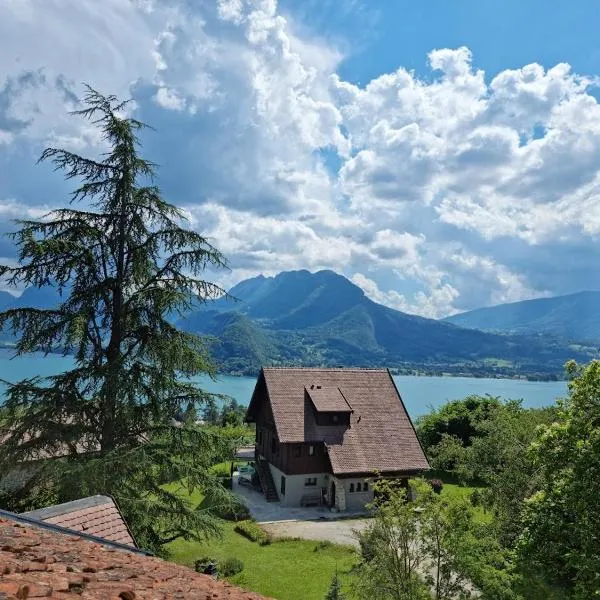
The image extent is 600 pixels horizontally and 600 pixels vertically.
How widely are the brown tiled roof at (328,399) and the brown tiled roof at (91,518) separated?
24.6 meters

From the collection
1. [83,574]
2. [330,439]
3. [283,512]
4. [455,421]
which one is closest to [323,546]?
[283,512]

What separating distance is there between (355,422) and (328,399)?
2.37m

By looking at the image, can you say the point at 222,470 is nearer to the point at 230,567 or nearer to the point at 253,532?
the point at 253,532

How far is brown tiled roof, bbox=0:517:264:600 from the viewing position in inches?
167

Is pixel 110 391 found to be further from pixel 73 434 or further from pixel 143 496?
pixel 143 496

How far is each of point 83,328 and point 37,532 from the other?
27.8 ft

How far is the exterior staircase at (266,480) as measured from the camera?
35.2 m

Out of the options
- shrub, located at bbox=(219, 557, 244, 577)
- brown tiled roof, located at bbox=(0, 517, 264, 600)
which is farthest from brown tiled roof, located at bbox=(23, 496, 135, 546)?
shrub, located at bbox=(219, 557, 244, 577)

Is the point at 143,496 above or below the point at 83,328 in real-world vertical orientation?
below

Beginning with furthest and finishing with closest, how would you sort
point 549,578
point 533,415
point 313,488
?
point 533,415
point 313,488
point 549,578

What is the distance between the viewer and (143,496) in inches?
606

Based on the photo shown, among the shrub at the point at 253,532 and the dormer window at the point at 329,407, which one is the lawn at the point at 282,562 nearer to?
the shrub at the point at 253,532

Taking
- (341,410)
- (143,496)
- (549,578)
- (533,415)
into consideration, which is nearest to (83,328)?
(143,496)

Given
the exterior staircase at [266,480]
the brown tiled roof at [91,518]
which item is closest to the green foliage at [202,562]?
the exterior staircase at [266,480]
